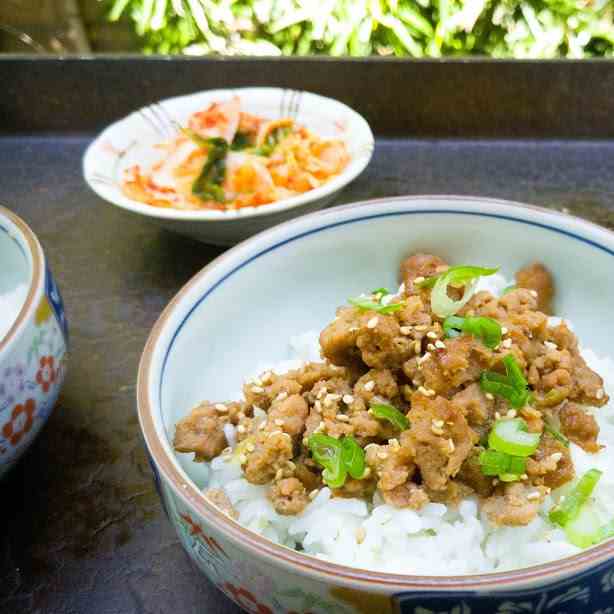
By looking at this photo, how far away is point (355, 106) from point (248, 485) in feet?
6.17

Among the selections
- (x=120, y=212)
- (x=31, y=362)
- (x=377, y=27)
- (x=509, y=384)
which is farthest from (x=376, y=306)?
(x=377, y=27)

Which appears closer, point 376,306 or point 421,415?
point 421,415

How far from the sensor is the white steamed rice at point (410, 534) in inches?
43.6

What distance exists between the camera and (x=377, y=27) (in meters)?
3.30

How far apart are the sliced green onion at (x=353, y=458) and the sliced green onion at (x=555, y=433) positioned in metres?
0.32

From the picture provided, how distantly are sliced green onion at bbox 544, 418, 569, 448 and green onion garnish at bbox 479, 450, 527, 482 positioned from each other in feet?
0.38

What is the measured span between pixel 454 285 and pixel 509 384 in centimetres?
22

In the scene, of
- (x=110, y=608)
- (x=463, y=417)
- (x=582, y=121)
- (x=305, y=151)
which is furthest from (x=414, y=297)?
(x=582, y=121)

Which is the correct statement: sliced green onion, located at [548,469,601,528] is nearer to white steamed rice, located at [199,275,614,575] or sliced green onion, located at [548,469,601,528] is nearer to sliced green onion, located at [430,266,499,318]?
white steamed rice, located at [199,275,614,575]

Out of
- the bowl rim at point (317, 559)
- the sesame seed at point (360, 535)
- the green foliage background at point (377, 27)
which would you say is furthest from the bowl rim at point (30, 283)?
the green foliage background at point (377, 27)

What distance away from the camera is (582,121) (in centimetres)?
259

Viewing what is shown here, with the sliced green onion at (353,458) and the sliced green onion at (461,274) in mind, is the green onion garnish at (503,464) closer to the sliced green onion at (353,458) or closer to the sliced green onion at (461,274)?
the sliced green onion at (353,458)

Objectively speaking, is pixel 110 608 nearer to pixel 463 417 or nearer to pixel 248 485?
pixel 248 485

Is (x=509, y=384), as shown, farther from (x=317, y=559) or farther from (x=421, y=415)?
(x=317, y=559)
